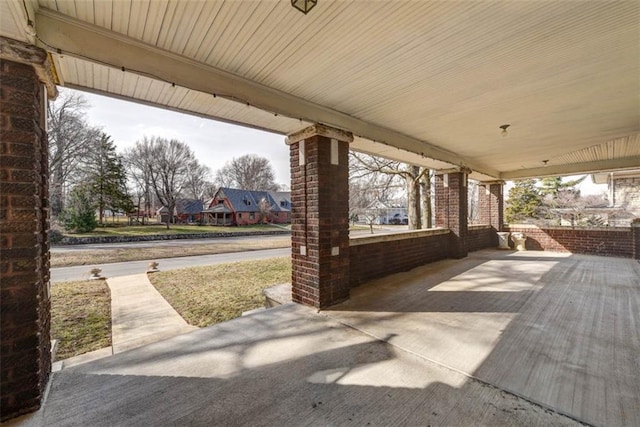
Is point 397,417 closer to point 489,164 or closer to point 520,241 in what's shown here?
point 489,164

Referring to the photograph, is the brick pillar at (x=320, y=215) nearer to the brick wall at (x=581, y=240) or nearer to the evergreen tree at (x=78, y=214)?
the brick wall at (x=581, y=240)

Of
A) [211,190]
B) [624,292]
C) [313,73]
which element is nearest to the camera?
[313,73]

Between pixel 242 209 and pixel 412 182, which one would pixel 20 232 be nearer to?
pixel 412 182

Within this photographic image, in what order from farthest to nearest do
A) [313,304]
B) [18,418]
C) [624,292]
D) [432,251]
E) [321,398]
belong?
[432,251]
[624,292]
[313,304]
[321,398]
[18,418]

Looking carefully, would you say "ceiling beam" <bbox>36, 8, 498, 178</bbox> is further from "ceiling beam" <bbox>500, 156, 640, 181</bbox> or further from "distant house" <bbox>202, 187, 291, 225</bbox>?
"distant house" <bbox>202, 187, 291, 225</bbox>

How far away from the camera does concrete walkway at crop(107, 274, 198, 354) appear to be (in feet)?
12.7

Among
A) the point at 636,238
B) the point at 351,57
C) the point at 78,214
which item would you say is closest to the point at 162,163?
the point at 78,214

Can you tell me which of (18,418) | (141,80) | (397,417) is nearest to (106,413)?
(18,418)

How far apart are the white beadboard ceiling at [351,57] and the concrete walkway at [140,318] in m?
2.82

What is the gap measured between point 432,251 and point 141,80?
673cm

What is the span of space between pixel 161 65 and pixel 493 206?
1098 centimetres

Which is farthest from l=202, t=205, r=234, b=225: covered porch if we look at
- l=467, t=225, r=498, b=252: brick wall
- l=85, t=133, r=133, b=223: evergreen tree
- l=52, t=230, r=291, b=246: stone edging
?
l=467, t=225, r=498, b=252: brick wall

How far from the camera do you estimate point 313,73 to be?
280 cm

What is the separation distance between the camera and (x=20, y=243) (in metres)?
1.78
